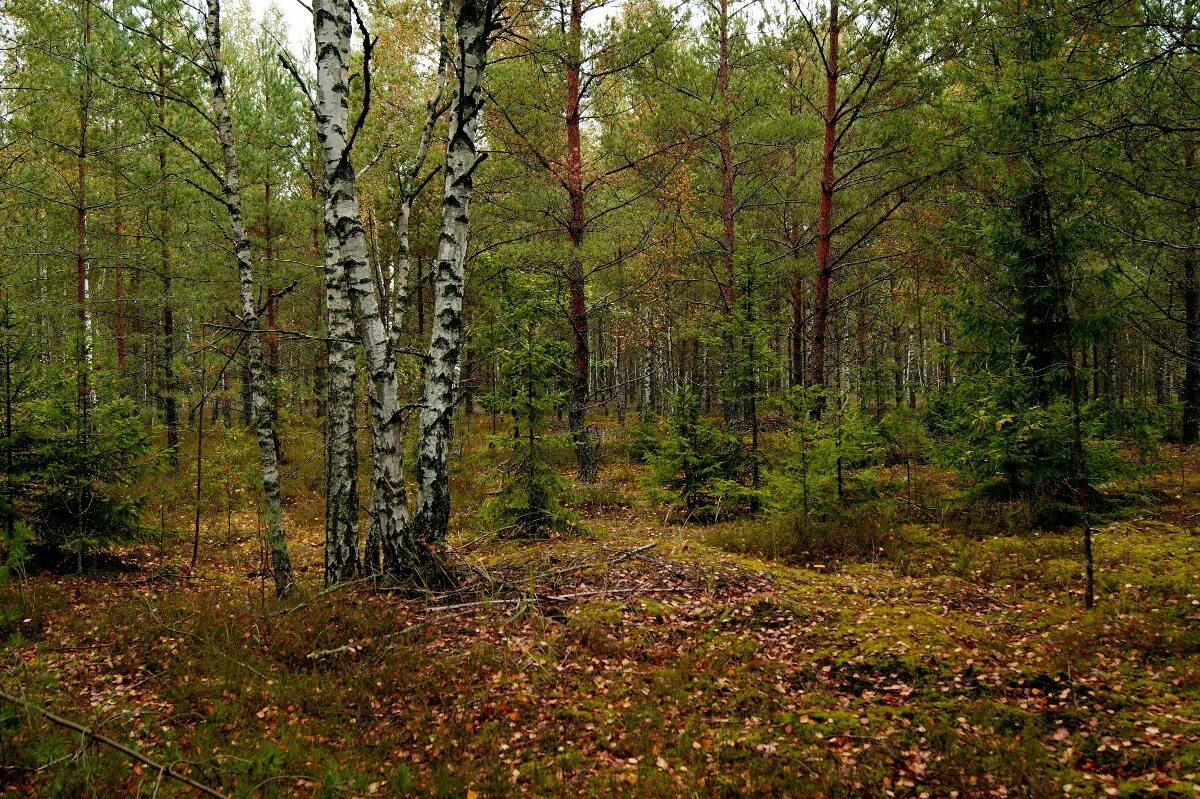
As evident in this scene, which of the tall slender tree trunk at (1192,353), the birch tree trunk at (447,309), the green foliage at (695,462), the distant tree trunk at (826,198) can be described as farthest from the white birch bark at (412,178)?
the tall slender tree trunk at (1192,353)

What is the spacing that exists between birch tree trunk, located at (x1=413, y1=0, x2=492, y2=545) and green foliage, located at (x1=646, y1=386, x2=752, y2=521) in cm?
510

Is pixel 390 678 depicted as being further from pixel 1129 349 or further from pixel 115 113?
pixel 1129 349

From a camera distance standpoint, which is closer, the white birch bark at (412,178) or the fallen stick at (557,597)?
the fallen stick at (557,597)

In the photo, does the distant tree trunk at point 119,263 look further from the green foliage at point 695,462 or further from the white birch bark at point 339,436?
the green foliage at point 695,462

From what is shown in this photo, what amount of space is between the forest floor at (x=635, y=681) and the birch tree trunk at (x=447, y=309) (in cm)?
112

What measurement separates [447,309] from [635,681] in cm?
426

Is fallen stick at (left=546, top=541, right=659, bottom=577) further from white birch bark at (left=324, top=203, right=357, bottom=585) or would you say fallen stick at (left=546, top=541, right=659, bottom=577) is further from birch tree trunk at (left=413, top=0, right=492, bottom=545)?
white birch bark at (left=324, top=203, right=357, bottom=585)

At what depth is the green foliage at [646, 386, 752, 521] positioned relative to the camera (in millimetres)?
11078

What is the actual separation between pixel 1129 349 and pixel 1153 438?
688 inches

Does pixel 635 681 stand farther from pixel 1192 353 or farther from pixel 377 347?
pixel 1192 353

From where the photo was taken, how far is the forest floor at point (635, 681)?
401 centimetres

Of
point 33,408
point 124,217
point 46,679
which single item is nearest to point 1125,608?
point 46,679

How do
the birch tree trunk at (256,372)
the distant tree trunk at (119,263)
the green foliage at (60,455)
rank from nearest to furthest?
the birch tree trunk at (256,372)
the green foliage at (60,455)
the distant tree trunk at (119,263)

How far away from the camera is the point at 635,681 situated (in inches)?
215
